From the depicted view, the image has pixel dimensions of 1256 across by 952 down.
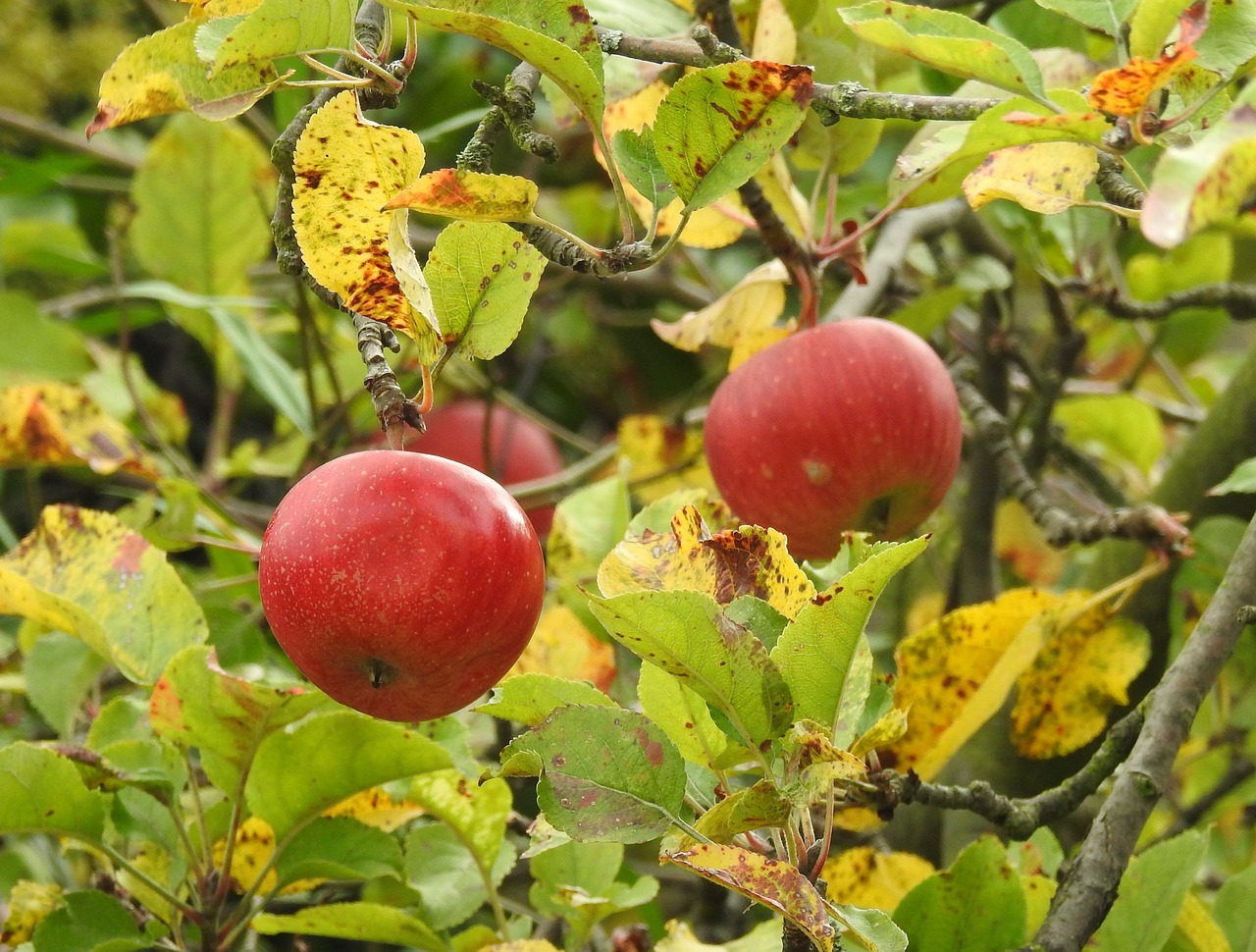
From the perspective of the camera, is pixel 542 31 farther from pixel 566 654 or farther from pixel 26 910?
pixel 26 910

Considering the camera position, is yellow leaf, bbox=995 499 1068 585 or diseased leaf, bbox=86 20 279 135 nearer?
diseased leaf, bbox=86 20 279 135

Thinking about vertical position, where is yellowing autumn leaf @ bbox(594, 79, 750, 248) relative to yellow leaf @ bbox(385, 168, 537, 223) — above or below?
below

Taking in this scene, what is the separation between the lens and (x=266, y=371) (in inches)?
55.7

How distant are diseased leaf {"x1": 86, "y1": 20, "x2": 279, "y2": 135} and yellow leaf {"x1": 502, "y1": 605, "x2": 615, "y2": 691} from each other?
19.8 inches

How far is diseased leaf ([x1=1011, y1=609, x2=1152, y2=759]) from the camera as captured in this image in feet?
3.42

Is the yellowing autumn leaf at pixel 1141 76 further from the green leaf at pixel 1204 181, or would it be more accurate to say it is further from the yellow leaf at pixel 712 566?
the yellow leaf at pixel 712 566

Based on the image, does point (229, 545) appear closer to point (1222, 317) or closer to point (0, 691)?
point (0, 691)

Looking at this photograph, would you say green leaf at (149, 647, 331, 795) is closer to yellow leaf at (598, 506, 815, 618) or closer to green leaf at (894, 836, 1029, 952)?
yellow leaf at (598, 506, 815, 618)

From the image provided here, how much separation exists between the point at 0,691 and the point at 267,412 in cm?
87

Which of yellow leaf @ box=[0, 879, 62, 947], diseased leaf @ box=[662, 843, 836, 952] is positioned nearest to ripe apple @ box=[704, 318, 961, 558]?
diseased leaf @ box=[662, 843, 836, 952]

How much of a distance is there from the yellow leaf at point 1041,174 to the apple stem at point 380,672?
0.38 meters

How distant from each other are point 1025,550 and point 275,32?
1.37 metres

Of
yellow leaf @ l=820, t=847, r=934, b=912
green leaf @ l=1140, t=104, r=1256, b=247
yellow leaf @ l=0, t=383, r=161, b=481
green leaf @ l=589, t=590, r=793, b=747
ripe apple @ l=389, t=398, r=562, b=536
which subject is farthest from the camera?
ripe apple @ l=389, t=398, r=562, b=536

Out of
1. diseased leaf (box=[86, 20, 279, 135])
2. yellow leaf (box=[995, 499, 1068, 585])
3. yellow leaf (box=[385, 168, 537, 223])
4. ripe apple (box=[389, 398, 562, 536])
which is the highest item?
diseased leaf (box=[86, 20, 279, 135])
